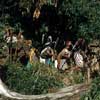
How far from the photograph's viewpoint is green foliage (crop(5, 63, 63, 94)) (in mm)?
18547

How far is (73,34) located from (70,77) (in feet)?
11.5

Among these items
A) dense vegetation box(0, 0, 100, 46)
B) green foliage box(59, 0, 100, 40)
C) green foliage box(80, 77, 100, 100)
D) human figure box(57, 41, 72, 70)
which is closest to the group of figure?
human figure box(57, 41, 72, 70)

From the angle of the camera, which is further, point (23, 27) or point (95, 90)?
point (23, 27)

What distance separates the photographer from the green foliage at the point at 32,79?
18.5 metres

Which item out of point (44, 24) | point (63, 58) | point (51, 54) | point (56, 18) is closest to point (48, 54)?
point (51, 54)

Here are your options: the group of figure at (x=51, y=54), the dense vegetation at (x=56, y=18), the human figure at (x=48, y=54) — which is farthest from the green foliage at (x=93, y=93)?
the dense vegetation at (x=56, y=18)

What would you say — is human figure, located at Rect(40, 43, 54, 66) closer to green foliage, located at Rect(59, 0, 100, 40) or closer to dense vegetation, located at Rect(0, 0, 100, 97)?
dense vegetation, located at Rect(0, 0, 100, 97)

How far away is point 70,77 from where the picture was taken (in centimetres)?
1953

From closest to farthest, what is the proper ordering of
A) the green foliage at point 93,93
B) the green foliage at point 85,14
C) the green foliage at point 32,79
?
the green foliage at point 93,93 → the green foliage at point 32,79 → the green foliage at point 85,14

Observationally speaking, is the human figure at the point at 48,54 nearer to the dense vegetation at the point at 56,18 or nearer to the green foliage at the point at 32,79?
the green foliage at the point at 32,79

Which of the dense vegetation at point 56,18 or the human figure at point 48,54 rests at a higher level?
the dense vegetation at point 56,18

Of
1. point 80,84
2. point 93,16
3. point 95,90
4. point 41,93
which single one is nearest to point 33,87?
point 41,93

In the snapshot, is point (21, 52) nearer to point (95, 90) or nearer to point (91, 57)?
point (91, 57)

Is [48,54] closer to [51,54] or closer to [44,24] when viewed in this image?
[51,54]
